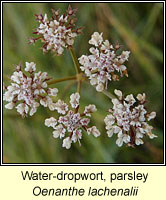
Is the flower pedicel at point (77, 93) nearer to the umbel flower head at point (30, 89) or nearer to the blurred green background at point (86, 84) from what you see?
the umbel flower head at point (30, 89)

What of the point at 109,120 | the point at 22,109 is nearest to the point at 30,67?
the point at 22,109

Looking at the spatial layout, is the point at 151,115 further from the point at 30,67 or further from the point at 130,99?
the point at 30,67

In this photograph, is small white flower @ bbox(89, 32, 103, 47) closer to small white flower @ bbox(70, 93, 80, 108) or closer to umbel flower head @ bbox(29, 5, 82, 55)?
umbel flower head @ bbox(29, 5, 82, 55)

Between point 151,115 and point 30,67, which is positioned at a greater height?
point 30,67

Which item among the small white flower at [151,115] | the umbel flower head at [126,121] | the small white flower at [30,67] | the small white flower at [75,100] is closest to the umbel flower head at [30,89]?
the small white flower at [30,67]

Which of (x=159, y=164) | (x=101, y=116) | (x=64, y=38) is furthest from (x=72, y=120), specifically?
(x=159, y=164)

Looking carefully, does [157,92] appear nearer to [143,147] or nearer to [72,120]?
[143,147]

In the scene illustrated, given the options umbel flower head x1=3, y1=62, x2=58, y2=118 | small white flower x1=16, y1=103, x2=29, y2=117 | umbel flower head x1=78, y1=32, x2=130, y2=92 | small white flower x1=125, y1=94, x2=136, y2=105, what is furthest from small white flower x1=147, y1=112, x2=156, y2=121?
small white flower x1=16, y1=103, x2=29, y2=117

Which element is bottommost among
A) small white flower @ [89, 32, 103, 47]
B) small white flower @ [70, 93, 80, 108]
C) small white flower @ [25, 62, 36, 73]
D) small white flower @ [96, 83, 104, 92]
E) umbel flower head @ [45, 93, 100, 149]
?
umbel flower head @ [45, 93, 100, 149]

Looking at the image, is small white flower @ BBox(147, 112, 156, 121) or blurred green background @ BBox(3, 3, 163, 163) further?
blurred green background @ BBox(3, 3, 163, 163)
